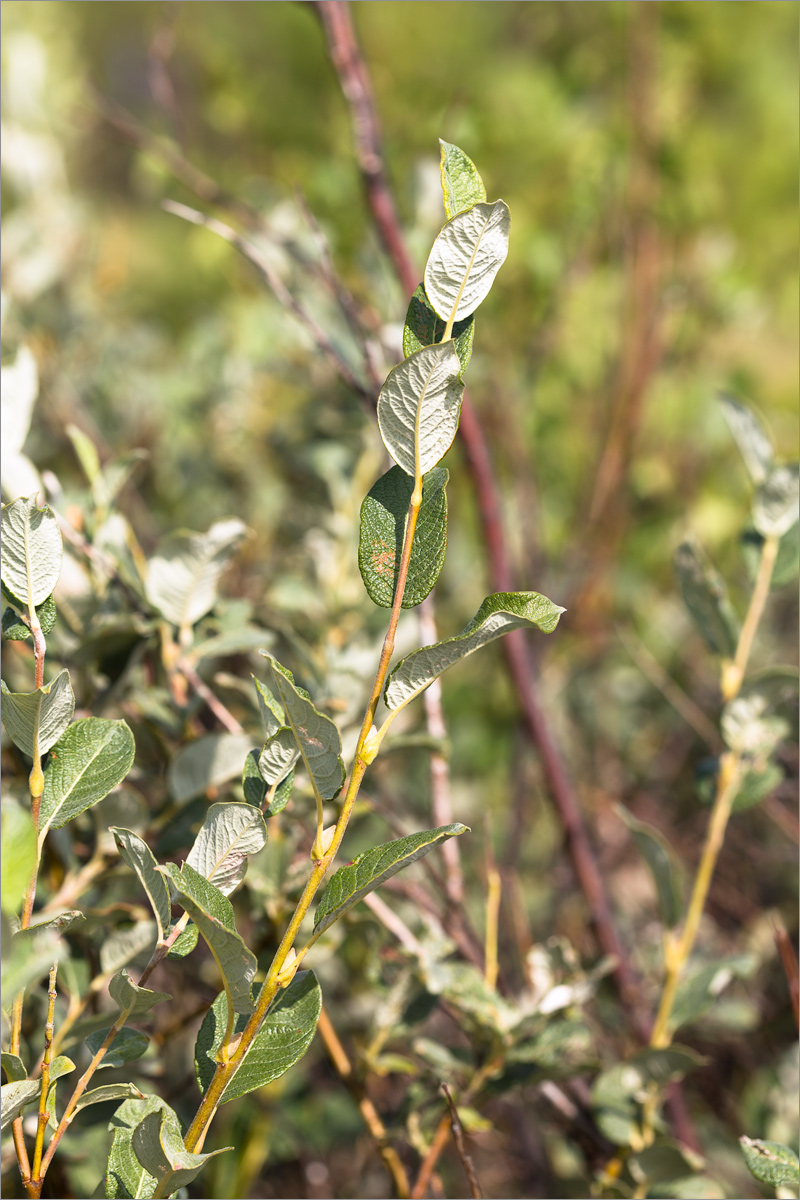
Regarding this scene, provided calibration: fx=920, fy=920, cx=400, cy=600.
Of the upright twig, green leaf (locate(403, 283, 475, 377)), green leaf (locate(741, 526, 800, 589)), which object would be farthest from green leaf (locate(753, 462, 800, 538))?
green leaf (locate(403, 283, 475, 377))

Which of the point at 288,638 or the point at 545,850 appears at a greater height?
the point at 288,638

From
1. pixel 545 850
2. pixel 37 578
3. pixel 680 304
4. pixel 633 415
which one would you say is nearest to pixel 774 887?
pixel 545 850

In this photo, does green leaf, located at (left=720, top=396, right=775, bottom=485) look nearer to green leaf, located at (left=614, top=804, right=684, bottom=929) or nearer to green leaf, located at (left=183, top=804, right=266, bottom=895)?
green leaf, located at (left=614, top=804, right=684, bottom=929)

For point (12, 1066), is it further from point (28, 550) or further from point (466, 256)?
point (466, 256)

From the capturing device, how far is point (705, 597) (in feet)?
1.88

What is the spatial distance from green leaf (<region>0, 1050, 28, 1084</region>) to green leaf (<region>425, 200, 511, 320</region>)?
33 centimetres

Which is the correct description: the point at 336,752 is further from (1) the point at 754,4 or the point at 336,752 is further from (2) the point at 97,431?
(1) the point at 754,4

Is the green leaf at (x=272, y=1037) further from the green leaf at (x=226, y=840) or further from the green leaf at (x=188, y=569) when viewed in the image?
the green leaf at (x=188, y=569)

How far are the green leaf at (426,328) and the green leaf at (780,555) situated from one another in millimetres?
314

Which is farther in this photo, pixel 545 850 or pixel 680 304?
pixel 680 304

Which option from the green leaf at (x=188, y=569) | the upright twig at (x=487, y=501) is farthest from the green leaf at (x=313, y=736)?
the upright twig at (x=487, y=501)

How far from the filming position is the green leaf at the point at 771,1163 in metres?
0.41

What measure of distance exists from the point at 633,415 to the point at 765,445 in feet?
1.88

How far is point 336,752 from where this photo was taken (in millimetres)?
345
